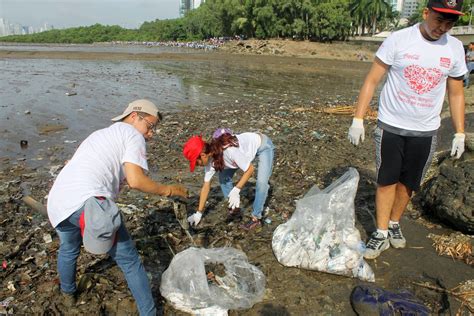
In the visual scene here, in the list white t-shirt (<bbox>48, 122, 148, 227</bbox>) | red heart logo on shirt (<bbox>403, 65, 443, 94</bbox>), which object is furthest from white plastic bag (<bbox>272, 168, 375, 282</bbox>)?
white t-shirt (<bbox>48, 122, 148, 227</bbox>)

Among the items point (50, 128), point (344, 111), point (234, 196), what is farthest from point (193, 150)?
point (344, 111)

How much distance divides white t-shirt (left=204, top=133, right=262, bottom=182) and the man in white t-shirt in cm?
98

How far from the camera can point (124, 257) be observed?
94.7 inches

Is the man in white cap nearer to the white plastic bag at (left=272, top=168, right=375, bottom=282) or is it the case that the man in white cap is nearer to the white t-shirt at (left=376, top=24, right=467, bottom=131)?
the white plastic bag at (left=272, top=168, right=375, bottom=282)

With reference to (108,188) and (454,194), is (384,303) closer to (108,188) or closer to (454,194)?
(454,194)

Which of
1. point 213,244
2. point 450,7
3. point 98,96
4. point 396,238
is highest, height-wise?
point 450,7

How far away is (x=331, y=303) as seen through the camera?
2.86 meters

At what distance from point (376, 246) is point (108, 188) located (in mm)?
2362

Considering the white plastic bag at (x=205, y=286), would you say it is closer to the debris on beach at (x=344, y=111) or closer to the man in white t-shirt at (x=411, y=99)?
the man in white t-shirt at (x=411, y=99)

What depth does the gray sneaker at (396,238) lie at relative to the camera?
3.50 meters

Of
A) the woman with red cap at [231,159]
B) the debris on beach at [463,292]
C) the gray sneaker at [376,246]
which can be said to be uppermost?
the woman with red cap at [231,159]

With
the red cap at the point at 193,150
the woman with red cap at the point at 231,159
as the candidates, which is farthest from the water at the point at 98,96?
the red cap at the point at 193,150

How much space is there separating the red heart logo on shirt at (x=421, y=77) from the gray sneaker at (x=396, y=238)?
1.36 meters

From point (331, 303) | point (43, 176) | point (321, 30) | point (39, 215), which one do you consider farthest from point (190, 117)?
point (321, 30)
